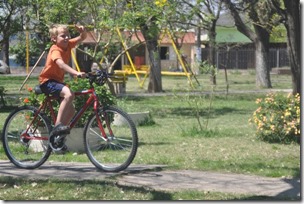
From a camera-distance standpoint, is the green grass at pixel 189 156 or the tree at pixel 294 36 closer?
the green grass at pixel 189 156

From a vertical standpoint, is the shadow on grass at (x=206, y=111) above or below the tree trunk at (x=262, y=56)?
below

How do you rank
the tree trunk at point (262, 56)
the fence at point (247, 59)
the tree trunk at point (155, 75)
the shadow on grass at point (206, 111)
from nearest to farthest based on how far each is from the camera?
the shadow on grass at point (206, 111), the tree trunk at point (155, 75), the tree trunk at point (262, 56), the fence at point (247, 59)

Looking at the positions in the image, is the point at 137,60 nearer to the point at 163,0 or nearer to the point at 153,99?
the point at 153,99

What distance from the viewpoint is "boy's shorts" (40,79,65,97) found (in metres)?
7.43

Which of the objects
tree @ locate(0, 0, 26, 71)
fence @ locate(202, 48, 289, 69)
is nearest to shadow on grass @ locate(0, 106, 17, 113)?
tree @ locate(0, 0, 26, 71)

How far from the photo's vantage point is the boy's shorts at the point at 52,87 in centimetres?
743

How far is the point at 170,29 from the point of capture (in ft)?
66.9

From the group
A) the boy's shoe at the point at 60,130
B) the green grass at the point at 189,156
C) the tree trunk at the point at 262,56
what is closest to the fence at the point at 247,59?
the tree trunk at the point at 262,56

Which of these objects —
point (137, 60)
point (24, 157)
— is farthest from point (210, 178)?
point (137, 60)

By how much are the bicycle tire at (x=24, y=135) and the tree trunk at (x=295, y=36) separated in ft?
18.8

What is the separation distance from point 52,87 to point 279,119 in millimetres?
5051

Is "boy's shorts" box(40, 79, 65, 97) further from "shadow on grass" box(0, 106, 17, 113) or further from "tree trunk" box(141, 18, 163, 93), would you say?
"tree trunk" box(141, 18, 163, 93)

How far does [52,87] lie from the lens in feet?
24.5

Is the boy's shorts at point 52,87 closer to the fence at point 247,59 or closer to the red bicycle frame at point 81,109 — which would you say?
the red bicycle frame at point 81,109
